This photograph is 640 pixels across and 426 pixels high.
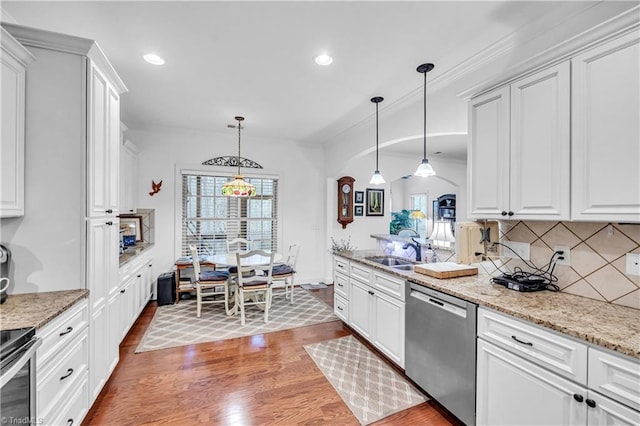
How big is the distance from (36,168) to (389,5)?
241 centimetres

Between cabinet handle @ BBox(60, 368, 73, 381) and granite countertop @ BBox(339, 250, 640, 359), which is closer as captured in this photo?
granite countertop @ BBox(339, 250, 640, 359)

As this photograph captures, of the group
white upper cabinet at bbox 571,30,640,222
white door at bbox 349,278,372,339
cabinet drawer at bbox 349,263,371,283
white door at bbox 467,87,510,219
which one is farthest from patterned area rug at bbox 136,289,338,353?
white upper cabinet at bbox 571,30,640,222

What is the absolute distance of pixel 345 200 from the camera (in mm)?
5547

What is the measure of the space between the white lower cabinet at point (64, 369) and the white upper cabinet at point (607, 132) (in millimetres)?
2864

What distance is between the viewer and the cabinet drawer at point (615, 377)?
3.57 feet

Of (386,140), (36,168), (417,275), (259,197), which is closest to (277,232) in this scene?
(259,197)

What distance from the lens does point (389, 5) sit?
1.78 m

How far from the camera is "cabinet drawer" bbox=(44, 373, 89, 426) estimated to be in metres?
1.48

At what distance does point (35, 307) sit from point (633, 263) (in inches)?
129

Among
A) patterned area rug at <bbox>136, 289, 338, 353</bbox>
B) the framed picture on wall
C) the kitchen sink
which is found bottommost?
patterned area rug at <bbox>136, 289, 338, 353</bbox>

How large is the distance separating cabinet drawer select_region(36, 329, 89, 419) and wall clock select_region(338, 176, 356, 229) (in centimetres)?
428

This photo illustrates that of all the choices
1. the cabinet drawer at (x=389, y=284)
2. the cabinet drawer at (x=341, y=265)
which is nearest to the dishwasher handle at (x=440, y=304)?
the cabinet drawer at (x=389, y=284)

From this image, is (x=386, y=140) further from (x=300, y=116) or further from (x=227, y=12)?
(x=227, y=12)

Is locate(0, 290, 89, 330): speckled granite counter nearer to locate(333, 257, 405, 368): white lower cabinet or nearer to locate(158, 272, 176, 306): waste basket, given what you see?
locate(333, 257, 405, 368): white lower cabinet
